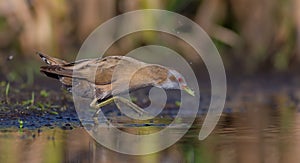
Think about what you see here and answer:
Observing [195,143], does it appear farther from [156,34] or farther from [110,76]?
[156,34]

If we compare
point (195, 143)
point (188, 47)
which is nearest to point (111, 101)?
point (195, 143)

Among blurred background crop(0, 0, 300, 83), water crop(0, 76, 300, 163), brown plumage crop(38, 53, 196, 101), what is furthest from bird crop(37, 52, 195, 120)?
blurred background crop(0, 0, 300, 83)

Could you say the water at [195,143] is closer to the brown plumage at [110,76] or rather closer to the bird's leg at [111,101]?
the bird's leg at [111,101]

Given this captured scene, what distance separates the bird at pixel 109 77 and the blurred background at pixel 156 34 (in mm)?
3361

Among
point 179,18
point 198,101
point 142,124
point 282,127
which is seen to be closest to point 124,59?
point 142,124

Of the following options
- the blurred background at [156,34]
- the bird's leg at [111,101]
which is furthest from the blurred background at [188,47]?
the bird's leg at [111,101]

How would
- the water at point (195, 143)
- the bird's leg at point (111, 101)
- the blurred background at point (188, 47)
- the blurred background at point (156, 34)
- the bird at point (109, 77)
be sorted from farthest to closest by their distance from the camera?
the blurred background at point (156, 34) < the blurred background at point (188, 47) < the bird's leg at point (111, 101) < the bird at point (109, 77) < the water at point (195, 143)

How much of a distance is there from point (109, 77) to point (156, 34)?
4.10 metres

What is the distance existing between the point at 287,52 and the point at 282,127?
4957mm

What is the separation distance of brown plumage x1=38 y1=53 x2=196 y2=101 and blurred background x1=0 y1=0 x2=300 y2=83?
3.37 meters

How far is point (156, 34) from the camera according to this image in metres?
12.8

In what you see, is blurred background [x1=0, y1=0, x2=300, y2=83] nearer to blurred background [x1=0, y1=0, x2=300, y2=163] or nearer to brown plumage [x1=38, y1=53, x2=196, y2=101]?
blurred background [x1=0, y1=0, x2=300, y2=163]

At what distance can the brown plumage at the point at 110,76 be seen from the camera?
8.80 m

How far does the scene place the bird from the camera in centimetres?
880
